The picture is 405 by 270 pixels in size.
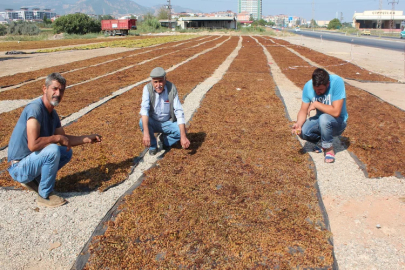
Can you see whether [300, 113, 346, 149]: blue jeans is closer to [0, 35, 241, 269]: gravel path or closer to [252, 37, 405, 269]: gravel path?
[252, 37, 405, 269]: gravel path

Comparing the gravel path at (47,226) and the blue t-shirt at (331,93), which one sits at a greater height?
the blue t-shirt at (331,93)

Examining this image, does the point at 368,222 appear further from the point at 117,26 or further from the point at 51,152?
the point at 117,26

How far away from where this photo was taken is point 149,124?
15.5 feet

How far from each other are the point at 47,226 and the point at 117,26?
2277 inches

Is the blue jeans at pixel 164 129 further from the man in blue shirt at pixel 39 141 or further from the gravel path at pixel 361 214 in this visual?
the gravel path at pixel 361 214

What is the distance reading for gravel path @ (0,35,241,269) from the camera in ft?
9.48

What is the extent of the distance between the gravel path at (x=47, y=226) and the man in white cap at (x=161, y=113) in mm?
773

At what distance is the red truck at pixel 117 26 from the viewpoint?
55.5 metres

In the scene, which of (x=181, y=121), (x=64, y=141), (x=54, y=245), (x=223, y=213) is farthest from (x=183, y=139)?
(x=54, y=245)

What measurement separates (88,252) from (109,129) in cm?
354

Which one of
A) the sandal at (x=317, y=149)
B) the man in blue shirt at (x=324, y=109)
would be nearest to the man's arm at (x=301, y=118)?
the man in blue shirt at (x=324, y=109)

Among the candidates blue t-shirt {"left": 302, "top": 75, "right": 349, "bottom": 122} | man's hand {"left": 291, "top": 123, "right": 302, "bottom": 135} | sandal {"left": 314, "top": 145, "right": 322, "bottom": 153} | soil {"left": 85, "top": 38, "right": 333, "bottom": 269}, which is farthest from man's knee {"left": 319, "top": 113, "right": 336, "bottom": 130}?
sandal {"left": 314, "top": 145, "right": 322, "bottom": 153}

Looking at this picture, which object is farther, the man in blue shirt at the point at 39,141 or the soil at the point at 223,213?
the man in blue shirt at the point at 39,141

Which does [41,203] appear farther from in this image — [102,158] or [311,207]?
[311,207]
